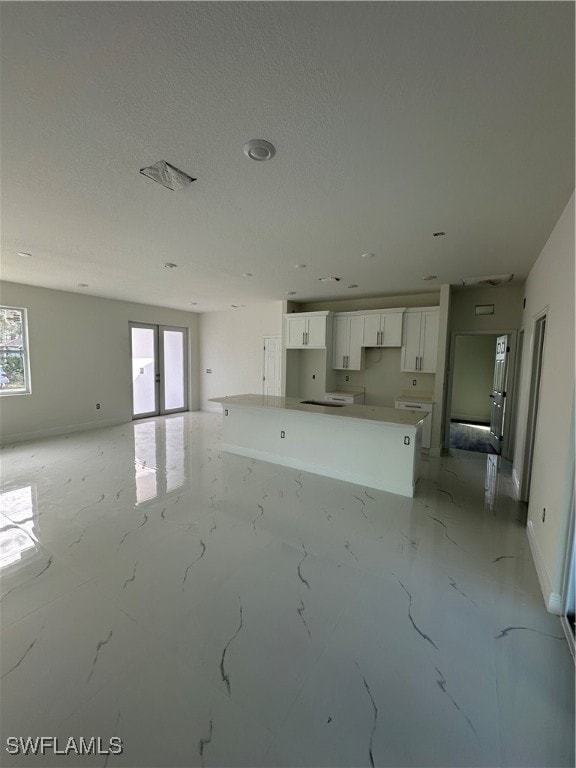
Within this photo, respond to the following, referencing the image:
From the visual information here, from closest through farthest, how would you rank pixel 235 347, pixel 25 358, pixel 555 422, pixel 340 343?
pixel 555 422
pixel 25 358
pixel 340 343
pixel 235 347

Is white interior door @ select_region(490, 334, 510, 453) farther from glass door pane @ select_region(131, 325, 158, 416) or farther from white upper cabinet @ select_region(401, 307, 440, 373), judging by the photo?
glass door pane @ select_region(131, 325, 158, 416)

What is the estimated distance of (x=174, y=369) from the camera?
831cm

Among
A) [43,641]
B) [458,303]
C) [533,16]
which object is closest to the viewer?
[533,16]

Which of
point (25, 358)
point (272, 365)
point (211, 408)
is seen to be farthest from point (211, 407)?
point (25, 358)

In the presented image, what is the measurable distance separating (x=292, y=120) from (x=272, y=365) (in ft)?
19.9

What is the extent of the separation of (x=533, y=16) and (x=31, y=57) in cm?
186

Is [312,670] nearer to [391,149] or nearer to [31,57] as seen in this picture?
[391,149]

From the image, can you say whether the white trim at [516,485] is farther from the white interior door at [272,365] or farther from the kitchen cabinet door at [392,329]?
the white interior door at [272,365]

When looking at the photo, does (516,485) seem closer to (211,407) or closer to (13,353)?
(211,407)

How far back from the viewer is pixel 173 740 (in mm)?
1281

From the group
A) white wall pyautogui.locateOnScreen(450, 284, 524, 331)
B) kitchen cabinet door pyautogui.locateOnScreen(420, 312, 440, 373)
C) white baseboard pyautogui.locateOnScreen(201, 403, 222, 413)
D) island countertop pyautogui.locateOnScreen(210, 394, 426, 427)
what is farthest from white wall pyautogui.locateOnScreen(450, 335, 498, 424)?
white baseboard pyautogui.locateOnScreen(201, 403, 222, 413)

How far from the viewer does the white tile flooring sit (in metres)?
1.30

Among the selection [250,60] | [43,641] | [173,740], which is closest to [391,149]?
[250,60]

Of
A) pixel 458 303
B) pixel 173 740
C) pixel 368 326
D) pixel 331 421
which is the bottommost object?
pixel 173 740
